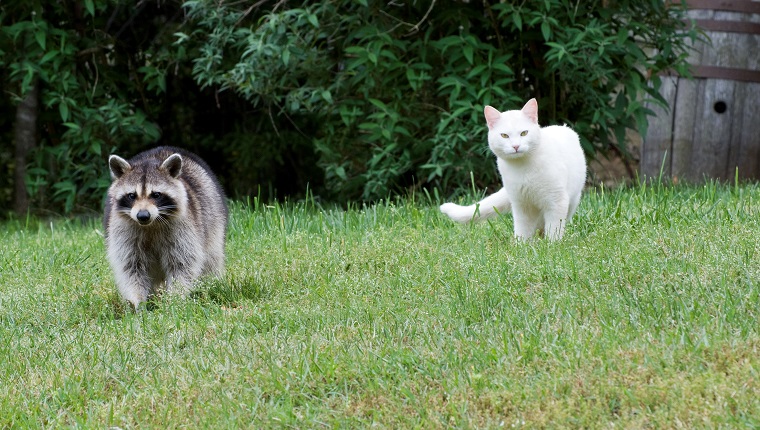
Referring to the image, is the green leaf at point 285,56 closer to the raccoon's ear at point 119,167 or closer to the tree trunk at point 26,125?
the raccoon's ear at point 119,167

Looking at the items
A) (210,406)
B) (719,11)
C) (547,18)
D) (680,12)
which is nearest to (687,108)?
(719,11)

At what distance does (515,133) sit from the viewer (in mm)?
5531

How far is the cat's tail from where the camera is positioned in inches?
242

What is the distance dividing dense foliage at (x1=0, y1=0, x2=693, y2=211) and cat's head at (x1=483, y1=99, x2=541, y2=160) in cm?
201

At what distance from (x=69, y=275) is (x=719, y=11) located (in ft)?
23.3

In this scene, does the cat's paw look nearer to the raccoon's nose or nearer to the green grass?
the green grass

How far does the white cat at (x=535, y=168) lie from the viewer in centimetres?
555

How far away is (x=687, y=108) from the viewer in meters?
10.2

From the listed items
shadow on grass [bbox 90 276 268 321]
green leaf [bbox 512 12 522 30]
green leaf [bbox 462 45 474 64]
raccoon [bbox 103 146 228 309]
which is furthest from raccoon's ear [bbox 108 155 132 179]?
green leaf [bbox 512 12 522 30]

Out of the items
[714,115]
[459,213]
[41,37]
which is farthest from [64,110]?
[714,115]

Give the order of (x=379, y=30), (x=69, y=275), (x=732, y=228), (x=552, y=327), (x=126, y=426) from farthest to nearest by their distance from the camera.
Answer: (x=379, y=30) → (x=69, y=275) → (x=732, y=228) → (x=552, y=327) → (x=126, y=426)

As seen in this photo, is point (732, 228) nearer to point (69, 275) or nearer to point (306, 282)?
point (306, 282)

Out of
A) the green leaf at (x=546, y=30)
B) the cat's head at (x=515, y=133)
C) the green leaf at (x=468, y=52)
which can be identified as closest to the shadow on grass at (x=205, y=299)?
the cat's head at (x=515, y=133)

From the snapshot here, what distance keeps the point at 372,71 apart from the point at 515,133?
2929 mm
